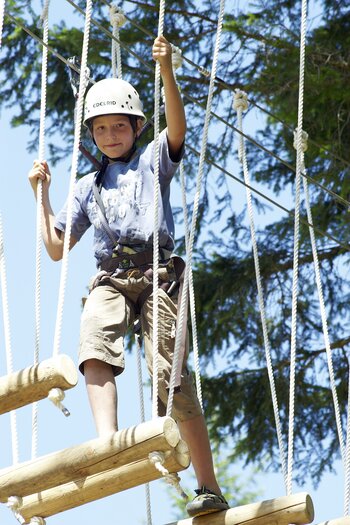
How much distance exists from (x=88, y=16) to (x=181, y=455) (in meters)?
1.40

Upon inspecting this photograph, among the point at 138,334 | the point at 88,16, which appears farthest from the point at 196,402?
the point at 88,16

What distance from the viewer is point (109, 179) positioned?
164 inches

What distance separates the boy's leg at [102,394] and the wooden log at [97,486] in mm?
198

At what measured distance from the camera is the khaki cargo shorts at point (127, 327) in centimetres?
387

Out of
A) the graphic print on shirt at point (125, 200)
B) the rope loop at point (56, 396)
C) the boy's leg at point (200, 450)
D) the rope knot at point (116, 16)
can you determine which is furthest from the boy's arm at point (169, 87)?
the rope knot at point (116, 16)

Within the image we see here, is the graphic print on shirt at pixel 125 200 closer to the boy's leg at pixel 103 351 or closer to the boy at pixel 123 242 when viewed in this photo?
the boy at pixel 123 242

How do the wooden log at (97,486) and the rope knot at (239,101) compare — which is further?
the rope knot at (239,101)

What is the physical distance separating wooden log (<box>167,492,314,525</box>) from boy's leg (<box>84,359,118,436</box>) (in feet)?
1.39

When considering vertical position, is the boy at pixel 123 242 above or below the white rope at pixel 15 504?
above

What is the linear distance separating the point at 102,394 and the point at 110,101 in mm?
975

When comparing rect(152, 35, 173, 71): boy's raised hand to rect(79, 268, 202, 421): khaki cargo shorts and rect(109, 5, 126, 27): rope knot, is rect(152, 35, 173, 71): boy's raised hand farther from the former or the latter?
rect(109, 5, 126, 27): rope knot

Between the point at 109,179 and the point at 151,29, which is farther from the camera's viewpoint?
the point at 151,29

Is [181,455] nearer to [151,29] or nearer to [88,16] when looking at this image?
[88,16]

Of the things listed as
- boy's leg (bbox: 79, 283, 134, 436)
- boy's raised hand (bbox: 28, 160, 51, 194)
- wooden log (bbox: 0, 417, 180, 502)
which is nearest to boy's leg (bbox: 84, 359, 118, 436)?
boy's leg (bbox: 79, 283, 134, 436)
